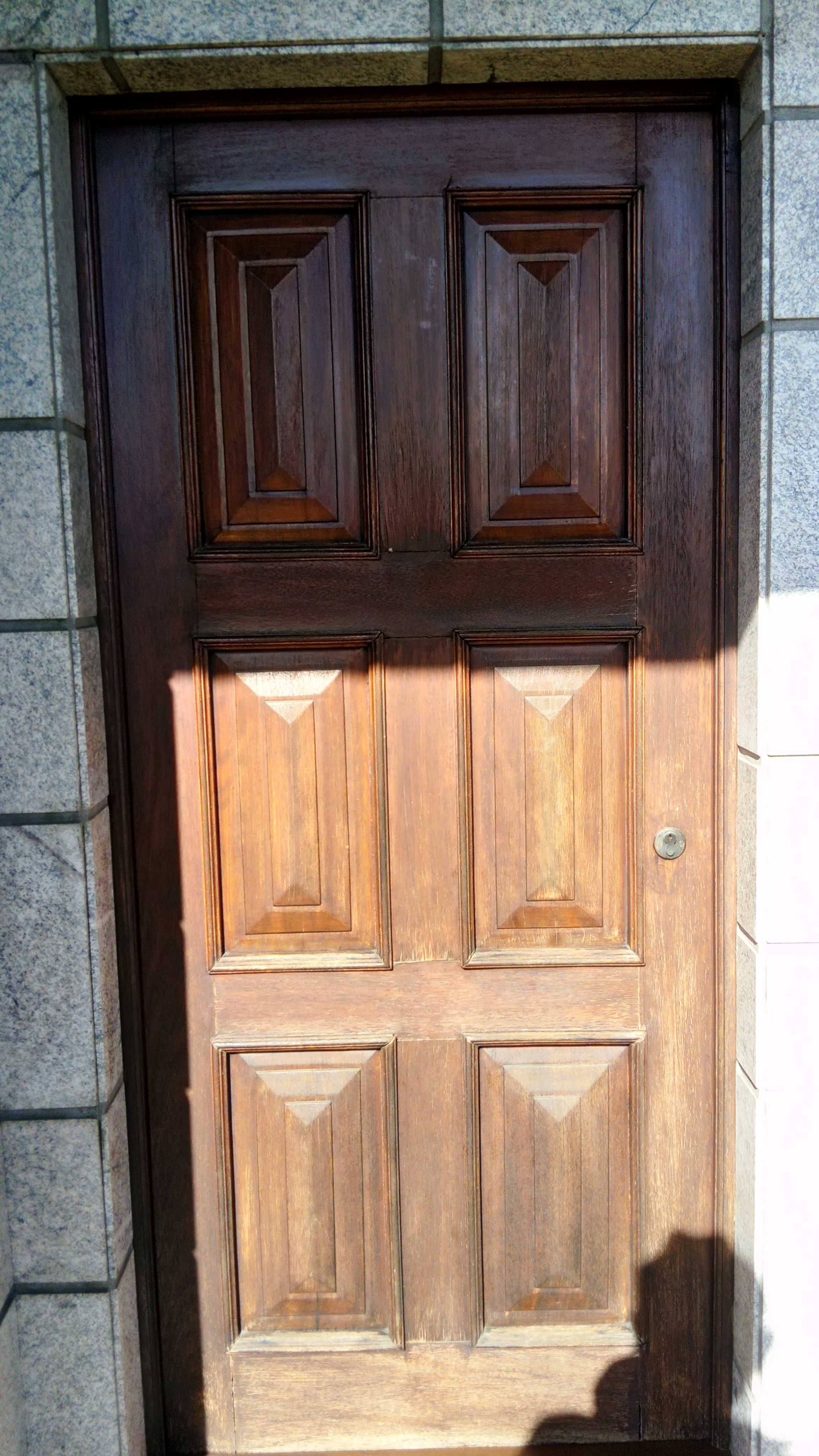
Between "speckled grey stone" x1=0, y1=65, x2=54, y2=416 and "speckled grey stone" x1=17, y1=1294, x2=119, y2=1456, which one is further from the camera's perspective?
"speckled grey stone" x1=17, y1=1294, x2=119, y2=1456

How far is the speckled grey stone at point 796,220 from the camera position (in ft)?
5.60

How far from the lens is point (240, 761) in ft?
6.50

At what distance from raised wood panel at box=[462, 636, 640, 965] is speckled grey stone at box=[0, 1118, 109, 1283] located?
32.4 inches

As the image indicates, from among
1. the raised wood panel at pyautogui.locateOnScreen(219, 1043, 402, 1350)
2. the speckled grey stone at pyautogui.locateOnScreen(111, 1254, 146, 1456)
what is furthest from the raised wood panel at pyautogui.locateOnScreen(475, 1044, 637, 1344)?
the speckled grey stone at pyautogui.locateOnScreen(111, 1254, 146, 1456)

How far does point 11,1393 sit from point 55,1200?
0.35 m

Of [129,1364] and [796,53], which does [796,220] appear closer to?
[796,53]

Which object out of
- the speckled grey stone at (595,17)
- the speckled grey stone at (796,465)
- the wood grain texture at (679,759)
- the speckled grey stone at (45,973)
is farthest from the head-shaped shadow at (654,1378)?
the speckled grey stone at (595,17)

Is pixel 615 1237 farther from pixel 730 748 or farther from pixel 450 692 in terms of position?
pixel 450 692

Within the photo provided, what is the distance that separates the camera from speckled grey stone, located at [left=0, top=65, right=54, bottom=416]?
169 centimetres

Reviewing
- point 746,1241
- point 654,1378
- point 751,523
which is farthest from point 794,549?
point 654,1378

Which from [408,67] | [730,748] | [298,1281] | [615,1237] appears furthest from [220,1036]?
[408,67]

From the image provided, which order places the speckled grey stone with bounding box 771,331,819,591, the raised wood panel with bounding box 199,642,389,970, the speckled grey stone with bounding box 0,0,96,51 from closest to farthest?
the speckled grey stone with bounding box 0,0,96,51 → the speckled grey stone with bounding box 771,331,819,591 → the raised wood panel with bounding box 199,642,389,970

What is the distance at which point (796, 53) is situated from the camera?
5.53ft

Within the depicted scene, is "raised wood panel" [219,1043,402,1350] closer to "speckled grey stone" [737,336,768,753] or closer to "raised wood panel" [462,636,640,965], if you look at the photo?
"raised wood panel" [462,636,640,965]
